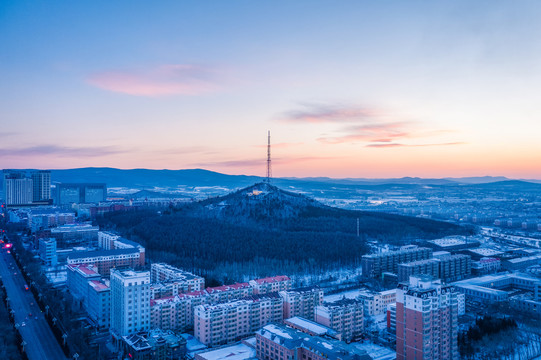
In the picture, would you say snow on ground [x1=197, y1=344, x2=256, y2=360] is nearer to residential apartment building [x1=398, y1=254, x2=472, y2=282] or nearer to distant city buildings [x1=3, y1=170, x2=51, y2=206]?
residential apartment building [x1=398, y1=254, x2=472, y2=282]

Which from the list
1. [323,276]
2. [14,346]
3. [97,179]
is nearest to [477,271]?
[323,276]

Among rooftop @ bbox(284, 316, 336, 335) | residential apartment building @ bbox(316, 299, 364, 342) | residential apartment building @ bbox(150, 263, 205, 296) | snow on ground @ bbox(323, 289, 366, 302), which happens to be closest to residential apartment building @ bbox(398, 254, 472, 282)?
snow on ground @ bbox(323, 289, 366, 302)

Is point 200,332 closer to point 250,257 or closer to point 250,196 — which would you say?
point 250,257

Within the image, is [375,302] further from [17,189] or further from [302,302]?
[17,189]

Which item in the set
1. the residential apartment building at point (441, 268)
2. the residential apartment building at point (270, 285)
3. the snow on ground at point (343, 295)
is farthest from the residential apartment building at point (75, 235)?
the residential apartment building at point (441, 268)

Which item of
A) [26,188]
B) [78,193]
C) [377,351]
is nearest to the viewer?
[377,351]

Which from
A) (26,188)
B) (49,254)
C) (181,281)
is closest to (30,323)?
(181,281)
